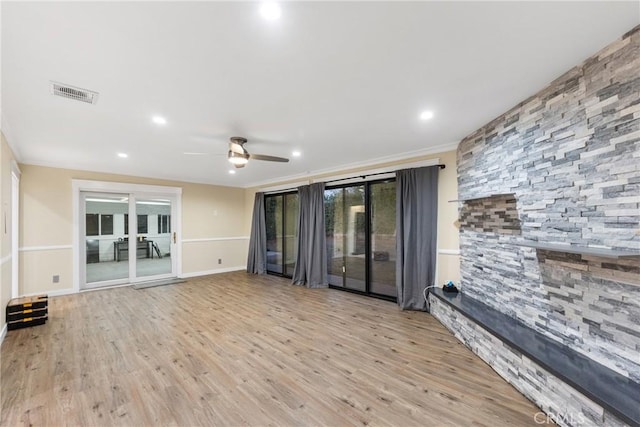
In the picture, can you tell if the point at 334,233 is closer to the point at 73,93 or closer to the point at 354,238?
the point at 354,238

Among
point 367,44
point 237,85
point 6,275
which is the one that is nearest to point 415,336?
point 367,44

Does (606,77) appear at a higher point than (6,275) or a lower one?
higher

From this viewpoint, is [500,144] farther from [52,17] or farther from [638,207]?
[52,17]

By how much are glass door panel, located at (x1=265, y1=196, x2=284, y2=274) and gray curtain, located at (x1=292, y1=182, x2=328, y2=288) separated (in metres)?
1.18

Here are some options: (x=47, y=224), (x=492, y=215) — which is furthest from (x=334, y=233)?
(x=47, y=224)

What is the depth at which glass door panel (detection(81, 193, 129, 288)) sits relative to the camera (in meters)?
5.51

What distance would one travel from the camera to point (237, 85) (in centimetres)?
220

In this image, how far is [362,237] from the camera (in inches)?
199

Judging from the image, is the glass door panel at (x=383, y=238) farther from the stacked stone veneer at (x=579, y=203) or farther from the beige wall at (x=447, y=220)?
the stacked stone veneer at (x=579, y=203)

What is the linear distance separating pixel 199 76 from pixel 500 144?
309 cm

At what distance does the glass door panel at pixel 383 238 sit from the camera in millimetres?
4680

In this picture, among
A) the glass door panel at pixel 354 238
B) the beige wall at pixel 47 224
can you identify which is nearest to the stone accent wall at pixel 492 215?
the glass door panel at pixel 354 238

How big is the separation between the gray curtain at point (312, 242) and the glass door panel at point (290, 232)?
69 cm

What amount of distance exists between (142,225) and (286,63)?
602cm
